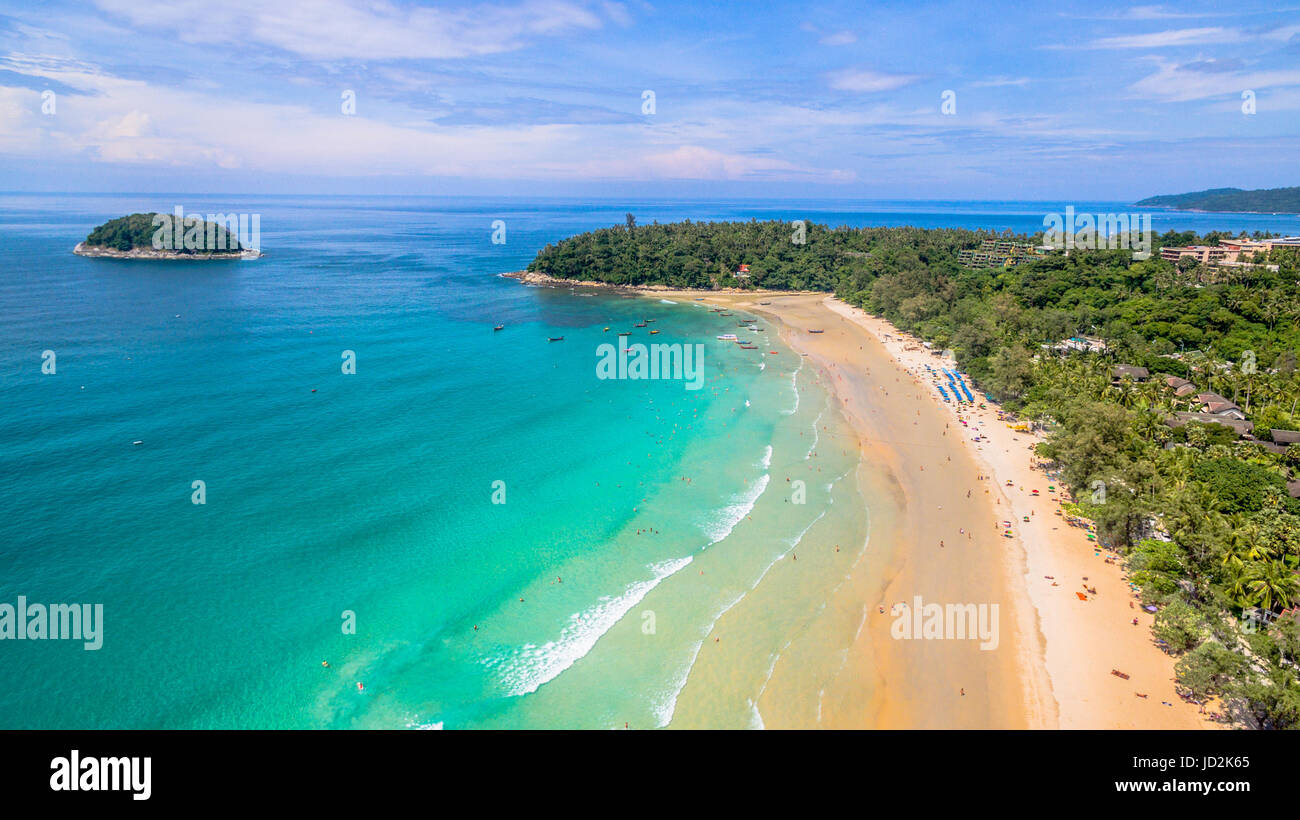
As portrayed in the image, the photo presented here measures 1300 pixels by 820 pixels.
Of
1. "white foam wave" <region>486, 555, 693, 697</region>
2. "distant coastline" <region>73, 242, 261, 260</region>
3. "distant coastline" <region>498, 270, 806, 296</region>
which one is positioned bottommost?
"white foam wave" <region>486, 555, 693, 697</region>

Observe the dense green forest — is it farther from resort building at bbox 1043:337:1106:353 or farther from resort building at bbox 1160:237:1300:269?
resort building at bbox 1160:237:1300:269

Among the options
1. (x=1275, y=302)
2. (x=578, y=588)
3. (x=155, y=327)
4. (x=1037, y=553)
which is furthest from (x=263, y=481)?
(x=1275, y=302)

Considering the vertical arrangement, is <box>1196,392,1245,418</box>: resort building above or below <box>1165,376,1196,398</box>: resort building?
below

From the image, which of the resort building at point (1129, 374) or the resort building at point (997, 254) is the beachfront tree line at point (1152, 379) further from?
the resort building at point (997, 254)

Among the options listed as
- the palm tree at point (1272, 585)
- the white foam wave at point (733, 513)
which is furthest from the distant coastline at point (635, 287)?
the palm tree at point (1272, 585)

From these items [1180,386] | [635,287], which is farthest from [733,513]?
[635,287]

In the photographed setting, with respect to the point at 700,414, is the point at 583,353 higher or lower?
higher

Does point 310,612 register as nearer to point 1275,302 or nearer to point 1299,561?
point 1299,561

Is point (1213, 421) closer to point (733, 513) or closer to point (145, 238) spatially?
point (733, 513)

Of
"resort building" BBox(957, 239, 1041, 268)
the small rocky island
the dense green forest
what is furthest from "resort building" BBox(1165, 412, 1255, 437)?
the dense green forest
